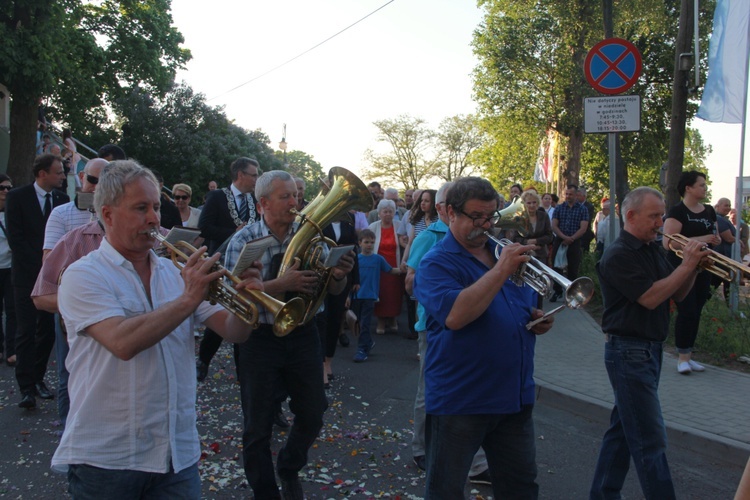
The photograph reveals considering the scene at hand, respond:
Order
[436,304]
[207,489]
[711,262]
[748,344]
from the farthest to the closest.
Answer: [748,344] < [207,489] < [711,262] < [436,304]

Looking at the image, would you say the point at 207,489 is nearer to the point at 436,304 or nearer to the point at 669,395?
the point at 436,304

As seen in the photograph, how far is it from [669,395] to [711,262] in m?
2.81

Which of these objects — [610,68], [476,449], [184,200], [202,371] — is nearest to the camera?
[476,449]

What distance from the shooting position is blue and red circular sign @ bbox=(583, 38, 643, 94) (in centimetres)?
716

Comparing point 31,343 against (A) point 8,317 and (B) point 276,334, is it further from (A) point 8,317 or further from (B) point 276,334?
(B) point 276,334

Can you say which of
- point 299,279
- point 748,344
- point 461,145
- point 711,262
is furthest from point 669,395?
point 461,145

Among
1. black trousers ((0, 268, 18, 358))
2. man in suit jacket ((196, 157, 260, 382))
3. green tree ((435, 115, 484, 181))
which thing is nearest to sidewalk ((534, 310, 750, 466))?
man in suit jacket ((196, 157, 260, 382))

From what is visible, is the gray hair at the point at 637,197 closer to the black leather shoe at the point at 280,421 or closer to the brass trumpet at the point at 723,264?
the brass trumpet at the point at 723,264

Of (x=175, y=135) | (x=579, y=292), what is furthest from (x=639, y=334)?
(x=175, y=135)

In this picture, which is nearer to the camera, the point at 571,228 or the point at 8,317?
the point at 8,317

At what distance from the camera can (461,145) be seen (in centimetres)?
5809

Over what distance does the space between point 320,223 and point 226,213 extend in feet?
8.85

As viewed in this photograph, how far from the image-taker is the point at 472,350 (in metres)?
2.86

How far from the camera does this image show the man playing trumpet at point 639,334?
346 centimetres
